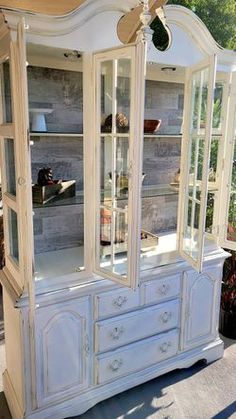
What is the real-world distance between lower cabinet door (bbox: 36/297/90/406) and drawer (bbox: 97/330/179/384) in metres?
0.12

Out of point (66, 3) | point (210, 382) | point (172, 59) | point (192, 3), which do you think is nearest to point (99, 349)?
point (210, 382)

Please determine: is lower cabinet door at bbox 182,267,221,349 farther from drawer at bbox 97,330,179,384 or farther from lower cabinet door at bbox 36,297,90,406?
lower cabinet door at bbox 36,297,90,406

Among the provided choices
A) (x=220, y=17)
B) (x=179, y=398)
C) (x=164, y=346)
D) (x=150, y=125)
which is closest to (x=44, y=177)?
(x=150, y=125)

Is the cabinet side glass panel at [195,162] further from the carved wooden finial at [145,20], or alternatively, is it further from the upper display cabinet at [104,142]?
the carved wooden finial at [145,20]

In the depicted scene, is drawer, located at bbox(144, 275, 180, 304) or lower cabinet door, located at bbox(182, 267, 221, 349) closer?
drawer, located at bbox(144, 275, 180, 304)

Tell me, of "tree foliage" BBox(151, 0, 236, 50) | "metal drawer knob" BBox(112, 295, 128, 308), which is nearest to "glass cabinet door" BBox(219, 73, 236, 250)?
"metal drawer knob" BBox(112, 295, 128, 308)

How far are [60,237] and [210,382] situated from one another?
1.43 m

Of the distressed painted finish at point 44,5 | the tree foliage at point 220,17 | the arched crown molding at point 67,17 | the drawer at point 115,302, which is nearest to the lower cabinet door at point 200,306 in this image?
the drawer at point 115,302

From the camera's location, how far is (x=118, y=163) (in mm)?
1847

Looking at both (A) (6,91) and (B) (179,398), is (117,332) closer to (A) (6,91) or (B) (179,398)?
(B) (179,398)

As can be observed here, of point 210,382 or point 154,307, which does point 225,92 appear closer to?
point 154,307

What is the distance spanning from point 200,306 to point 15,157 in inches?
64.8

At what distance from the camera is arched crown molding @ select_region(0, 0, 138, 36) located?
1472 mm

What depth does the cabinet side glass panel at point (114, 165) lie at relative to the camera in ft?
5.68
